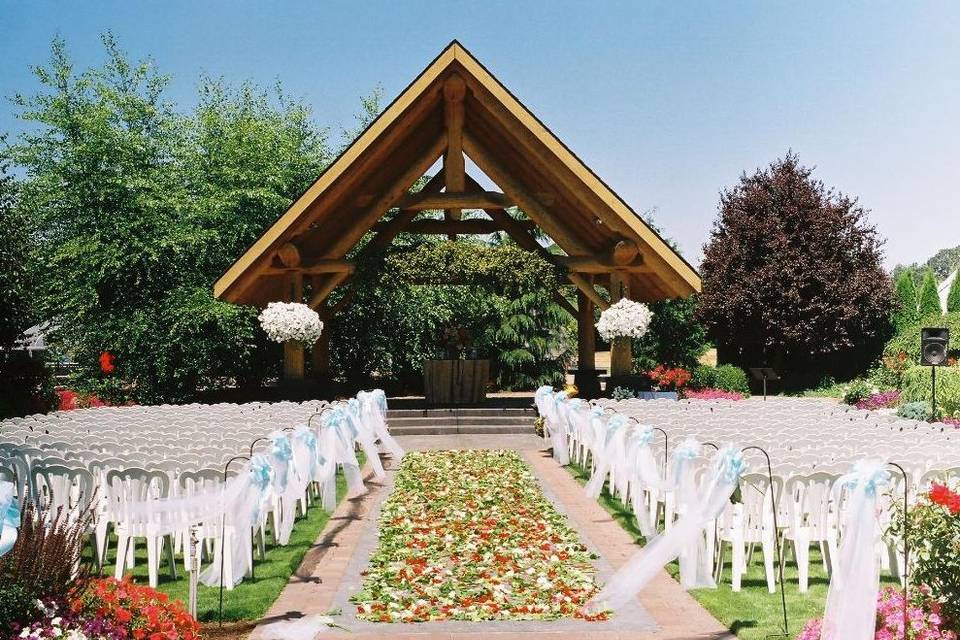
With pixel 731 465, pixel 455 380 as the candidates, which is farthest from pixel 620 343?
pixel 731 465

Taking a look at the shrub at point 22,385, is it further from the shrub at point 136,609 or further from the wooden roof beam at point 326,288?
the shrub at point 136,609

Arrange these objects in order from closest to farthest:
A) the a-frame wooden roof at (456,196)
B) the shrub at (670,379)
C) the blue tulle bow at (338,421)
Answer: the blue tulle bow at (338,421), the a-frame wooden roof at (456,196), the shrub at (670,379)

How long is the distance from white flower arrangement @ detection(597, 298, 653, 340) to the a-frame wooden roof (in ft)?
2.80

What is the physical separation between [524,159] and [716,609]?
582 inches

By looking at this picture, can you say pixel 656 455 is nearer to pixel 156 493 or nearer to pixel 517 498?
pixel 517 498

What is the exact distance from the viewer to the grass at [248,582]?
21.3ft

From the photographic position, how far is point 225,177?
82.3 feet

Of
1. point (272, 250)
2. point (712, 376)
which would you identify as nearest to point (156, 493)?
point (272, 250)

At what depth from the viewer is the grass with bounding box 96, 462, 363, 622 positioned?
6.48 meters

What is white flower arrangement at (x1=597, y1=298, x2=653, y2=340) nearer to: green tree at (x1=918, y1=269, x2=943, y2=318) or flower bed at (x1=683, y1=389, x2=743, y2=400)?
flower bed at (x1=683, y1=389, x2=743, y2=400)

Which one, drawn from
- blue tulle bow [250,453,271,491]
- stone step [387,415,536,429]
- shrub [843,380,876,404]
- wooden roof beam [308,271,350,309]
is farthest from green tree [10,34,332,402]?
blue tulle bow [250,453,271,491]

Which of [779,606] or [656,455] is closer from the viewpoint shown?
[779,606]

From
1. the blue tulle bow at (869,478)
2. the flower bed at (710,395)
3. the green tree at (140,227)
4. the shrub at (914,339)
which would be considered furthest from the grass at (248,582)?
the shrub at (914,339)

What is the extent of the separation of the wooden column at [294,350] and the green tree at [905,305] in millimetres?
20861
